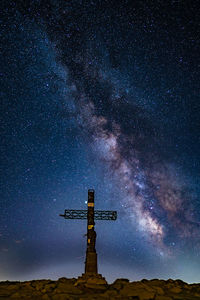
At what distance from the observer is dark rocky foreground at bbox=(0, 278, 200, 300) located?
6.70 metres

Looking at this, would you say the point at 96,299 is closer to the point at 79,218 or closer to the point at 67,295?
the point at 67,295

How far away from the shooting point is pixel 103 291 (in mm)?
7340

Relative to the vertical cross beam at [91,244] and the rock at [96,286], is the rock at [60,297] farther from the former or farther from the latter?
the vertical cross beam at [91,244]

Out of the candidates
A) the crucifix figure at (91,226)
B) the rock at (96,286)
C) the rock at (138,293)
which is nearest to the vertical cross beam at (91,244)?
the crucifix figure at (91,226)

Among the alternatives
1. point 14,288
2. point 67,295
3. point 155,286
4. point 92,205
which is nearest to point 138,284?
→ point 155,286

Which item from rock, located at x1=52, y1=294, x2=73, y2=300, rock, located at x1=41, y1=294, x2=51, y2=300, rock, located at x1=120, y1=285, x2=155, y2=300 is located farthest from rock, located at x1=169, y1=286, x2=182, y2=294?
rock, located at x1=41, y1=294, x2=51, y2=300

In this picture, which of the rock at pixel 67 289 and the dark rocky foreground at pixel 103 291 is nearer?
the dark rocky foreground at pixel 103 291

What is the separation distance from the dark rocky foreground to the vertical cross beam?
30.7 feet

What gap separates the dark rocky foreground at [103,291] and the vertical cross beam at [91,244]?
9.36m

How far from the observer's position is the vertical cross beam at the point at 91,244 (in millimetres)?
16828

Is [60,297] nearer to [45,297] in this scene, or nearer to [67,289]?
[45,297]

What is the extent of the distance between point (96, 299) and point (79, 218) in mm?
12989

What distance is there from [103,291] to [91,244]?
10985 millimetres

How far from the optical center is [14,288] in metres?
7.76
